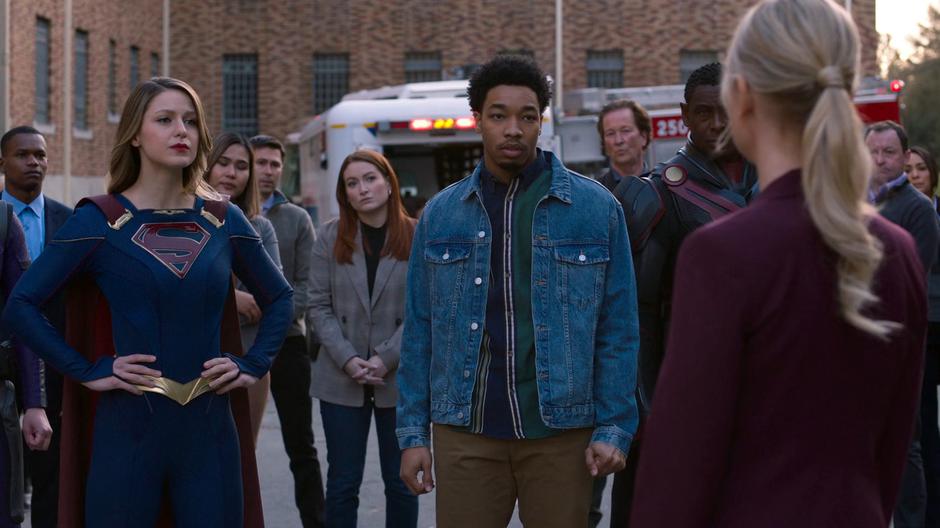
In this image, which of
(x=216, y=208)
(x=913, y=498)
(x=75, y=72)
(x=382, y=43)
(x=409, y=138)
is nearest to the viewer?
(x=216, y=208)

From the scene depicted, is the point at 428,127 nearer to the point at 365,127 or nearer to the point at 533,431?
the point at 365,127

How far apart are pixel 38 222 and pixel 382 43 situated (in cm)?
3121

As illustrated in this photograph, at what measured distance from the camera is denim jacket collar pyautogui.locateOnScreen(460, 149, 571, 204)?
175 inches

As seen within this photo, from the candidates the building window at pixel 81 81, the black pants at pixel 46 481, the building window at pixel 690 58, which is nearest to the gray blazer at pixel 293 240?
the black pants at pixel 46 481

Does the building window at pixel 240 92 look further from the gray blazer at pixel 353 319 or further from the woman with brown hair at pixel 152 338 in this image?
the woman with brown hair at pixel 152 338

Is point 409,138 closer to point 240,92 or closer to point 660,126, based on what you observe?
point 660,126

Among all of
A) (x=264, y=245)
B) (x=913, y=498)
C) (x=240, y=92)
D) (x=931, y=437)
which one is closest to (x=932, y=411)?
(x=931, y=437)

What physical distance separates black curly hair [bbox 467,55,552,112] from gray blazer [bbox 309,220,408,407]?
246 centimetres

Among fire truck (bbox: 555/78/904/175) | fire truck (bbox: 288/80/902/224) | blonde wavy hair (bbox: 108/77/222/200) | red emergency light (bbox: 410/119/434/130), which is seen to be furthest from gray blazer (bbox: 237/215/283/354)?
fire truck (bbox: 555/78/904/175)

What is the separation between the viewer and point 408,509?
22.2 ft

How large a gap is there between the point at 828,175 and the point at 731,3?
36874mm

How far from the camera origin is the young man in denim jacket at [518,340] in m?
4.33

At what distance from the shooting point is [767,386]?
235cm

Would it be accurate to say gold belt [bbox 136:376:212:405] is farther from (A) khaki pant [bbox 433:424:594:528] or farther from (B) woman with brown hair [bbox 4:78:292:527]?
(A) khaki pant [bbox 433:424:594:528]
